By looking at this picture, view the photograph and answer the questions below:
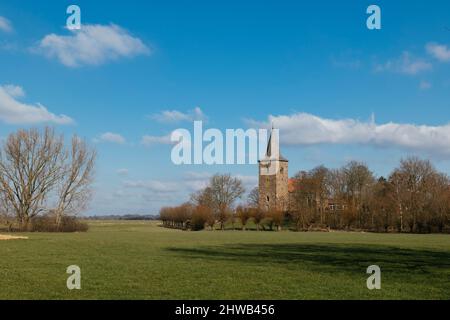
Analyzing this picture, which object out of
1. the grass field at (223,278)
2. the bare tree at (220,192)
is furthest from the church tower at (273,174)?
the grass field at (223,278)

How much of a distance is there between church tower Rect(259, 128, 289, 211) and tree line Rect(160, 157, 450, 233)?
25.7 meters

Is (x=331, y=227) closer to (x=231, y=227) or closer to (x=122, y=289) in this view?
(x=231, y=227)

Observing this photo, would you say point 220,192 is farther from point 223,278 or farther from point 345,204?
point 223,278

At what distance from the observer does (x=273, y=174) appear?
13912 centimetres

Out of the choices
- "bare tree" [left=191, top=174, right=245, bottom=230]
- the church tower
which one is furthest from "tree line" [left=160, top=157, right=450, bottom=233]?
the church tower

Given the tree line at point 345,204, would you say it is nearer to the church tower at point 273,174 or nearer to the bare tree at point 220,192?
the bare tree at point 220,192

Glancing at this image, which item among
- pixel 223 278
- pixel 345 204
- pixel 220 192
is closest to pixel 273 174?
pixel 220 192

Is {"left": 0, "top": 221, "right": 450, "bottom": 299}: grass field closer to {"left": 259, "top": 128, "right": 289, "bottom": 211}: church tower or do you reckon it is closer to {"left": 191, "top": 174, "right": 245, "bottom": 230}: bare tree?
{"left": 191, "top": 174, "right": 245, "bottom": 230}: bare tree

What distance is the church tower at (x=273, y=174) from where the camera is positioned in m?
136

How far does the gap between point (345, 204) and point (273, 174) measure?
48.1m

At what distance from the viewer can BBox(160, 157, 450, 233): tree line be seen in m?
76.3

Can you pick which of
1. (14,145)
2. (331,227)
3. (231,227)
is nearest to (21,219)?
(14,145)

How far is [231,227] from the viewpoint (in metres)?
96.4

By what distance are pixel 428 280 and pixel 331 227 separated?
74.1m
